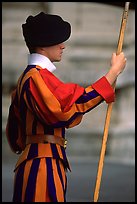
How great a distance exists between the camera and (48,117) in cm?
284

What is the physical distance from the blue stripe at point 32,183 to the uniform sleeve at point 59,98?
0.22 metres

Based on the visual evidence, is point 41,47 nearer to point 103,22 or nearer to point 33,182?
point 33,182

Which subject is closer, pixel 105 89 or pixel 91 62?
pixel 105 89

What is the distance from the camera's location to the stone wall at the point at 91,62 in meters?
10.8

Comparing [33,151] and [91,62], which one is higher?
[91,62]

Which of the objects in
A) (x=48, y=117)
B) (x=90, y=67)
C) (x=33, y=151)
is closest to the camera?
(x=48, y=117)

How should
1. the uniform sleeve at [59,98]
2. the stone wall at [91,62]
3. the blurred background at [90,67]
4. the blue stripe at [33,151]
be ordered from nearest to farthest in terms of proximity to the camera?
the uniform sleeve at [59,98]
the blue stripe at [33,151]
the blurred background at [90,67]
the stone wall at [91,62]

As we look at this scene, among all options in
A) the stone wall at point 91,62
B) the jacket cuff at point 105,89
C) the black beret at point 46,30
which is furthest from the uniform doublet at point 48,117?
the stone wall at point 91,62

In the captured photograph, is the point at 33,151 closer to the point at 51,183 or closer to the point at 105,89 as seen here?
the point at 51,183

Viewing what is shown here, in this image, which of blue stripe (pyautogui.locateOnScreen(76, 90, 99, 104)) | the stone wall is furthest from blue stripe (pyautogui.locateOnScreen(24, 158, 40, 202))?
the stone wall

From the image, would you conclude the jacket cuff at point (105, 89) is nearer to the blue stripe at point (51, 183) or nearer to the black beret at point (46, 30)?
the black beret at point (46, 30)

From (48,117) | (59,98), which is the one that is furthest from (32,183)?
(59,98)

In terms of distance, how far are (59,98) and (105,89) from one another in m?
0.24

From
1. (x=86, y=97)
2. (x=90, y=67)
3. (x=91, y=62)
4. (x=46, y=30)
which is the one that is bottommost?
(x=86, y=97)
